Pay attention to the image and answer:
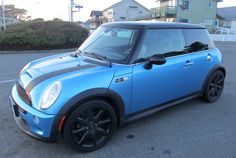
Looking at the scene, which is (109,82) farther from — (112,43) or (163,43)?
(163,43)

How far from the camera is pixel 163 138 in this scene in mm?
3156

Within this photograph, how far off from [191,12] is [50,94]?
3786 centimetres

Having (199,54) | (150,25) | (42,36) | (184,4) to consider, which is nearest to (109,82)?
(150,25)

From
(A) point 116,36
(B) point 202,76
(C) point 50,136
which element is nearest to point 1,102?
(C) point 50,136

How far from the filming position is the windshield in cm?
316

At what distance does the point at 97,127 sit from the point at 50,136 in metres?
0.60

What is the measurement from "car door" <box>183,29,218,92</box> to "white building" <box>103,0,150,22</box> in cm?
5206

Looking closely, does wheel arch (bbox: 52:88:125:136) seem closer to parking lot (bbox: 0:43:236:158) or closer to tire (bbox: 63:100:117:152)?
tire (bbox: 63:100:117:152)

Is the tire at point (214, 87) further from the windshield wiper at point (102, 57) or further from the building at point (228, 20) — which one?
the building at point (228, 20)

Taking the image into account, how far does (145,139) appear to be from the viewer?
3129 mm

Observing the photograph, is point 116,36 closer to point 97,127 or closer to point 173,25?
point 173,25

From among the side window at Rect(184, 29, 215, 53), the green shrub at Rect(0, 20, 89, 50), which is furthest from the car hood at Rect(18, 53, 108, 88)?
the green shrub at Rect(0, 20, 89, 50)

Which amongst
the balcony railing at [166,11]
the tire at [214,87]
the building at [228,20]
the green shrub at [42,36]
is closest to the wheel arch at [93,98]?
the tire at [214,87]

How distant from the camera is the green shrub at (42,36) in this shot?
13.1m
